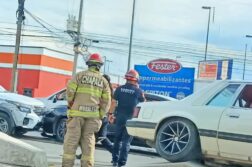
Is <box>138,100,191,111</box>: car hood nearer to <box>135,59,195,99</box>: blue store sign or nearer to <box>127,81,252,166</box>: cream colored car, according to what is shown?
<box>127,81,252,166</box>: cream colored car

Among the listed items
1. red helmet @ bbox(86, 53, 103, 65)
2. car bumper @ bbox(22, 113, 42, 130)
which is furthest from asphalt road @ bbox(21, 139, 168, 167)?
red helmet @ bbox(86, 53, 103, 65)

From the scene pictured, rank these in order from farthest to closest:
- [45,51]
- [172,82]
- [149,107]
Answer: [45,51] < [172,82] < [149,107]

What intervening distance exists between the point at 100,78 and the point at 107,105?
0.40 m

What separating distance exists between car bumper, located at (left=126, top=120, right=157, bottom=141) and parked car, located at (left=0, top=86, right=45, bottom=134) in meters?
6.03

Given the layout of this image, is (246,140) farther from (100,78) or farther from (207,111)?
(100,78)

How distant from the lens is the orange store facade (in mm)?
42406

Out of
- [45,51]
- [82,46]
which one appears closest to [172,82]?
[82,46]

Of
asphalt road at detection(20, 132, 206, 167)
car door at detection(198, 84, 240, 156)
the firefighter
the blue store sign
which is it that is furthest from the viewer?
the blue store sign

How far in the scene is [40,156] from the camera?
7.51m

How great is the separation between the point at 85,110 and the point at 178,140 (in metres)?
1.50

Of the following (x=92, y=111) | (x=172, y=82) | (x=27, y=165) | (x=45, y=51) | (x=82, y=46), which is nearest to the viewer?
(x=27, y=165)

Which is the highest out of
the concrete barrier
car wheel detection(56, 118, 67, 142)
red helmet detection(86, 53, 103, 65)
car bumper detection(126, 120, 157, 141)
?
red helmet detection(86, 53, 103, 65)

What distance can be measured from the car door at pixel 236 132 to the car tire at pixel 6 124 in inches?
301

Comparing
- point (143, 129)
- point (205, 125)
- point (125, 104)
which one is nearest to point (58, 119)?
point (125, 104)
